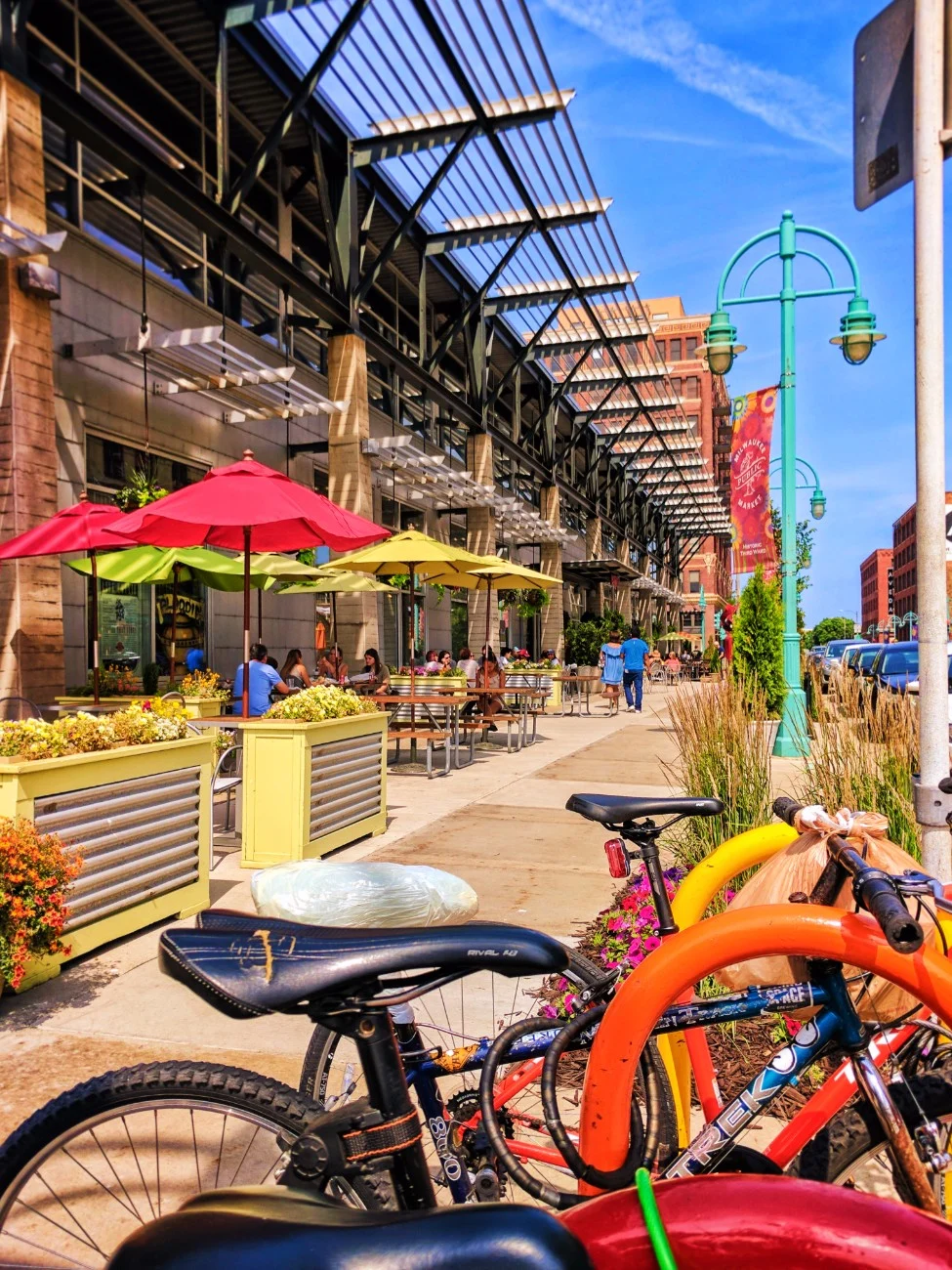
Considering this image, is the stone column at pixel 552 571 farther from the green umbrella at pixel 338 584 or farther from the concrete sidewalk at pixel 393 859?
the concrete sidewalk at pixel 393 859

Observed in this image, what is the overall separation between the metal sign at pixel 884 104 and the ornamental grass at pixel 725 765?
8.45ft

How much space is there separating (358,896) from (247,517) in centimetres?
567

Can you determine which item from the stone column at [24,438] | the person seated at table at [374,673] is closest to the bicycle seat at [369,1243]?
the stone column at [24,438]

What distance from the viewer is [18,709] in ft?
27.4

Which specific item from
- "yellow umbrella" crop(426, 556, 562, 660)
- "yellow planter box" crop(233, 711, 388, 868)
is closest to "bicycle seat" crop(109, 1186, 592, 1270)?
"yellow planter box" crop(233, 711, 388, 868)

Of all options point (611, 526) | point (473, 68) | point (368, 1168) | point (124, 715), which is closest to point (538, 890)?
point (124, 715)

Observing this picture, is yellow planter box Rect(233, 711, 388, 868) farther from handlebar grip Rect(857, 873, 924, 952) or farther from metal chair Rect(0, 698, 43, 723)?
handlebar grip Rect(857, 873, 924, 952)

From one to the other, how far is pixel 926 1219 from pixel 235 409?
52.2ft

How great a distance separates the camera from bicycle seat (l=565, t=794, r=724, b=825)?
99.0 inches

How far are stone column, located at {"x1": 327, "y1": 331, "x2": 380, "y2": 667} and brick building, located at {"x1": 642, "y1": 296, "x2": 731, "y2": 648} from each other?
69.8 meters

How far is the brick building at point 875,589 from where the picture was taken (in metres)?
145

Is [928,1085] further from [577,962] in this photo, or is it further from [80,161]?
[80,161]

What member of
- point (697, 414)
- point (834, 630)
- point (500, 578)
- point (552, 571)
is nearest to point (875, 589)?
point (834, 630)

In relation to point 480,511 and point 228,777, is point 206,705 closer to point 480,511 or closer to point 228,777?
point 228,777
